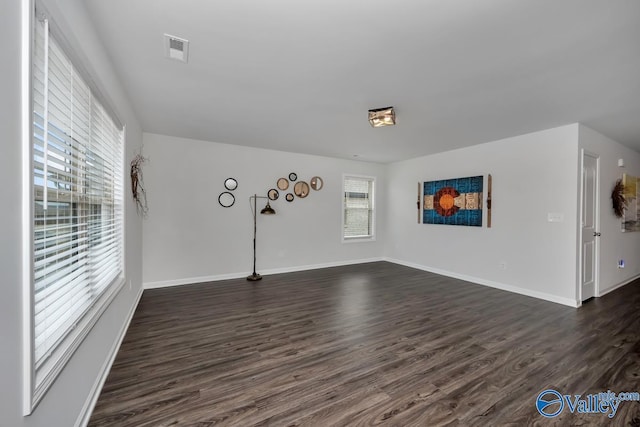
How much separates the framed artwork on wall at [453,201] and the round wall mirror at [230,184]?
3931 millimetres

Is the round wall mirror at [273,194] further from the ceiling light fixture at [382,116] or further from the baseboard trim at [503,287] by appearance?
the baseboard trim at [503,287]

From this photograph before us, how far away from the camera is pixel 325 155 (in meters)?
5.84

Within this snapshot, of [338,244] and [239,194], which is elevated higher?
[239,194]

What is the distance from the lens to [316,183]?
230 inches

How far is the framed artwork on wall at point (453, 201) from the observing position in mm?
4793

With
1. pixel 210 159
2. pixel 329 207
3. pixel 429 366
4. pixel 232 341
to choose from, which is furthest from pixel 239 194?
pixel 429 366

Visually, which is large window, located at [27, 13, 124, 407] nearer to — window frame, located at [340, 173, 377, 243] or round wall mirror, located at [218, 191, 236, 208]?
round wall mirror, located at [218, 191, 236, 208]

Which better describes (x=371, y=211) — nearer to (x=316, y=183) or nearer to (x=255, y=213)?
(x=316, y=183)

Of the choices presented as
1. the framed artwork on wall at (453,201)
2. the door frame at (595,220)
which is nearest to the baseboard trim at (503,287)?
the door frame at (595,220)

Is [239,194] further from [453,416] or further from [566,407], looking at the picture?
→ [566,407]

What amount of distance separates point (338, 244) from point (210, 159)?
128 inches

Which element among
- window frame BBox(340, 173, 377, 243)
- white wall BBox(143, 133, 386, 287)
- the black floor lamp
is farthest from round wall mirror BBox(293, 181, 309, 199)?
window frame BBox(340, 173, 377, 243)

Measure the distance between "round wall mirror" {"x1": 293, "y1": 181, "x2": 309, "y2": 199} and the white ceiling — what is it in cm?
189

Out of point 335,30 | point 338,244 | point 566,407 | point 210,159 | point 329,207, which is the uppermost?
point 335,30
